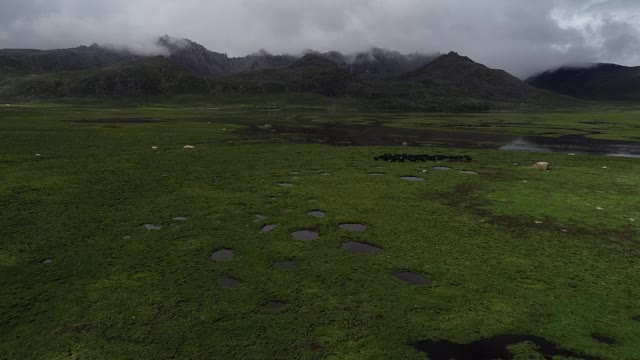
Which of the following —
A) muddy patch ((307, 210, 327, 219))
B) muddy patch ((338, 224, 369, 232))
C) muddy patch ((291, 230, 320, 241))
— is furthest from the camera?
muddy patch ((307, 210, 327, 219))

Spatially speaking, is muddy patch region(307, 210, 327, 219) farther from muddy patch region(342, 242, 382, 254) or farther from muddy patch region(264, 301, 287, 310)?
muddy patch region(264, 301, 287, 310)

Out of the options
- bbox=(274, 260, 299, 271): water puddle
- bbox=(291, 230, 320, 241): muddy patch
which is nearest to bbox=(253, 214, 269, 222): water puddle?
bbox=(291, 230, 320, 241): muddy patch

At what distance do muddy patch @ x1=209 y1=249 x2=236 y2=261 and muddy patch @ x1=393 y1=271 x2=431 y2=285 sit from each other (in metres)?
9.14

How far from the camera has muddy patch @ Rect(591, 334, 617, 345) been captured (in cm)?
1625

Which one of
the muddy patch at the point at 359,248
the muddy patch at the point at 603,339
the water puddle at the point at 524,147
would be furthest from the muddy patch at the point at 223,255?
the water puddle at the point at 524,147

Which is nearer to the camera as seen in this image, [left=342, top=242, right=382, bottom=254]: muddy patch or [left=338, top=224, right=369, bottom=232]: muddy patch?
[left=342, top=242, right=382, bottom=254]: muddy patch

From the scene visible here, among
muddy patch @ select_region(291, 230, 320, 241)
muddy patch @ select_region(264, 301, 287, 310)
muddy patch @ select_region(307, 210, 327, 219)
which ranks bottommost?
muddy patch @ select_region(264, 301, 287, 310)

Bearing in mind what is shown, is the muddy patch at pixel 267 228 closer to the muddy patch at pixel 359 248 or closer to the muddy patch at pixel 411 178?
the muddy patch at pixel 359 248

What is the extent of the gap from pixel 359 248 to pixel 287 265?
4.95 metres

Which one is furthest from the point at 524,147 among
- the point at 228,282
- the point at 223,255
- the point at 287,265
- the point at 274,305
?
the point at 274,305

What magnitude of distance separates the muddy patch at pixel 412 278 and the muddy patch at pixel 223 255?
30.0 feet

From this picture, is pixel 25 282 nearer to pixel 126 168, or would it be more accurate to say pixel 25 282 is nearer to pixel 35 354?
pixel 35 354

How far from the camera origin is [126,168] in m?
47.8

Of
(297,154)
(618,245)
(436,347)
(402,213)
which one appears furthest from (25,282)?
(297,154)
